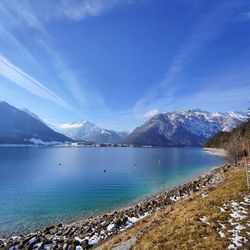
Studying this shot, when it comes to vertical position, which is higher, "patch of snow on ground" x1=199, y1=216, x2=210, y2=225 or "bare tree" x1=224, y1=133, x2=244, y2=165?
"bare tree" x1=224, y1=133, x2=244, y2=165

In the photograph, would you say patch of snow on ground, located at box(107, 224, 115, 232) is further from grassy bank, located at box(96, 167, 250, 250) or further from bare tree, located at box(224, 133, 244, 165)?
bare tree, located at box(224, 133, 244, 165)

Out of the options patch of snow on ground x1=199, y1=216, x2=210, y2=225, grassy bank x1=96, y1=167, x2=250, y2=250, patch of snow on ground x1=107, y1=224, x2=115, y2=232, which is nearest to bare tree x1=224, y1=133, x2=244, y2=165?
patch of snow on ground x1=107, y1=224, x2=115, y2=232

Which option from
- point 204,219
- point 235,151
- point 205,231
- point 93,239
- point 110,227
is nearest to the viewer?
point 205,231

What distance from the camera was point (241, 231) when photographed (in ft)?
49.5

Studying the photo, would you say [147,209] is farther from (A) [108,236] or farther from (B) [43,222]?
(B) [43,222]

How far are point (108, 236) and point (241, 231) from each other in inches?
479

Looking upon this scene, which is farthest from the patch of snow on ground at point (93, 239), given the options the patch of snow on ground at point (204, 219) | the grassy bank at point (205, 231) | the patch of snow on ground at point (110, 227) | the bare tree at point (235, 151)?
the bare tree at point (235, 151)

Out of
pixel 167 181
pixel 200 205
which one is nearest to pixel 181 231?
pixel 200 205

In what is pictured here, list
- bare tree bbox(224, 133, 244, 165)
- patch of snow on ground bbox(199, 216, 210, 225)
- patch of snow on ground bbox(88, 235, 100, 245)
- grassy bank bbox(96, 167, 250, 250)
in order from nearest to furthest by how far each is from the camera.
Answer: grassy bank bbox(96, 167, 250, 250) → patch of snow on ground bbox(199, 216, 210, 225) → patch of snow on ground bbox(88, 235, 100, 245) → bare tree bbox(224, 133, 244, 165)

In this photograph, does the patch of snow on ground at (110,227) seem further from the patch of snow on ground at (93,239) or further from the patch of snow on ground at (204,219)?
the patch of snow on ground at (204,219)

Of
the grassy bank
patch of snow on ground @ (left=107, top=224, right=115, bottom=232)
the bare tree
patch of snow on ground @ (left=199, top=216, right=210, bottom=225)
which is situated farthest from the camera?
the bare tree

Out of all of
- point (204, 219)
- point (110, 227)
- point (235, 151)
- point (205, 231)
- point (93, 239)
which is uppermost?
point (235, 151)

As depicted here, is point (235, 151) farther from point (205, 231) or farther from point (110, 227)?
point (205, 231)

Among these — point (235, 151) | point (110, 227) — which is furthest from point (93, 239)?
point (235, 151)
